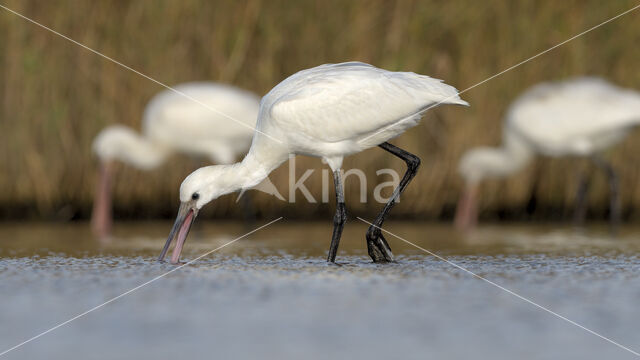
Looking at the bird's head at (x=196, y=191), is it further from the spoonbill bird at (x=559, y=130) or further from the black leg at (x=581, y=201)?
the black leg at (x=581, y=201)

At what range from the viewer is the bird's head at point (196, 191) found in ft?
23.4

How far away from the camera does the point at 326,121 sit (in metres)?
7.08

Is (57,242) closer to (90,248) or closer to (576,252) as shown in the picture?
(90,248)

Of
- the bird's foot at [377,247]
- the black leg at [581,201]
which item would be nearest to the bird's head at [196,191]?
the bird's foot at [377,247]

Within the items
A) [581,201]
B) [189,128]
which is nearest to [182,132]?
[189,128]

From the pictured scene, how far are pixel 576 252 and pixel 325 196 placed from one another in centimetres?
328

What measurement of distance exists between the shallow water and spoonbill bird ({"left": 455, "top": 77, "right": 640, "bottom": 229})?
6.19ft

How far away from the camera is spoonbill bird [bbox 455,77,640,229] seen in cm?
1027

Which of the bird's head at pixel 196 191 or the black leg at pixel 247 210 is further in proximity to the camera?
the black leg at pixel 247 210

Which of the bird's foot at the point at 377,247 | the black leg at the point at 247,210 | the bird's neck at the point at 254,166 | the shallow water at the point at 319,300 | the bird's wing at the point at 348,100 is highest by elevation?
the bird's wing at the point at 348,100

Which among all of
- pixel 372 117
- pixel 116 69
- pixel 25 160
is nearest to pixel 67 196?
pixel 25 160

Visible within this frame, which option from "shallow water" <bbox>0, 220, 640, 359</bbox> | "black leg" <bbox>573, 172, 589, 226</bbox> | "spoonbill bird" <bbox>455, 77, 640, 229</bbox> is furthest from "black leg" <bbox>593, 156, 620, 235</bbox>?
"shallow water" <bbox>0, 220, 640, 359</bbox>

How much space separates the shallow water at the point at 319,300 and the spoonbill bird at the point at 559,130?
1886mm

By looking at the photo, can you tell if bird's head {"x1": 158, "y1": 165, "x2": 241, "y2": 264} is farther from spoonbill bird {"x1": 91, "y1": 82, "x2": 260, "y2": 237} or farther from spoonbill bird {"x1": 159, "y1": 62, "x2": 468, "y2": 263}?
spoonbill bird {"x1": 91, "y1": 82, "x2": 260, "y2": 237}
